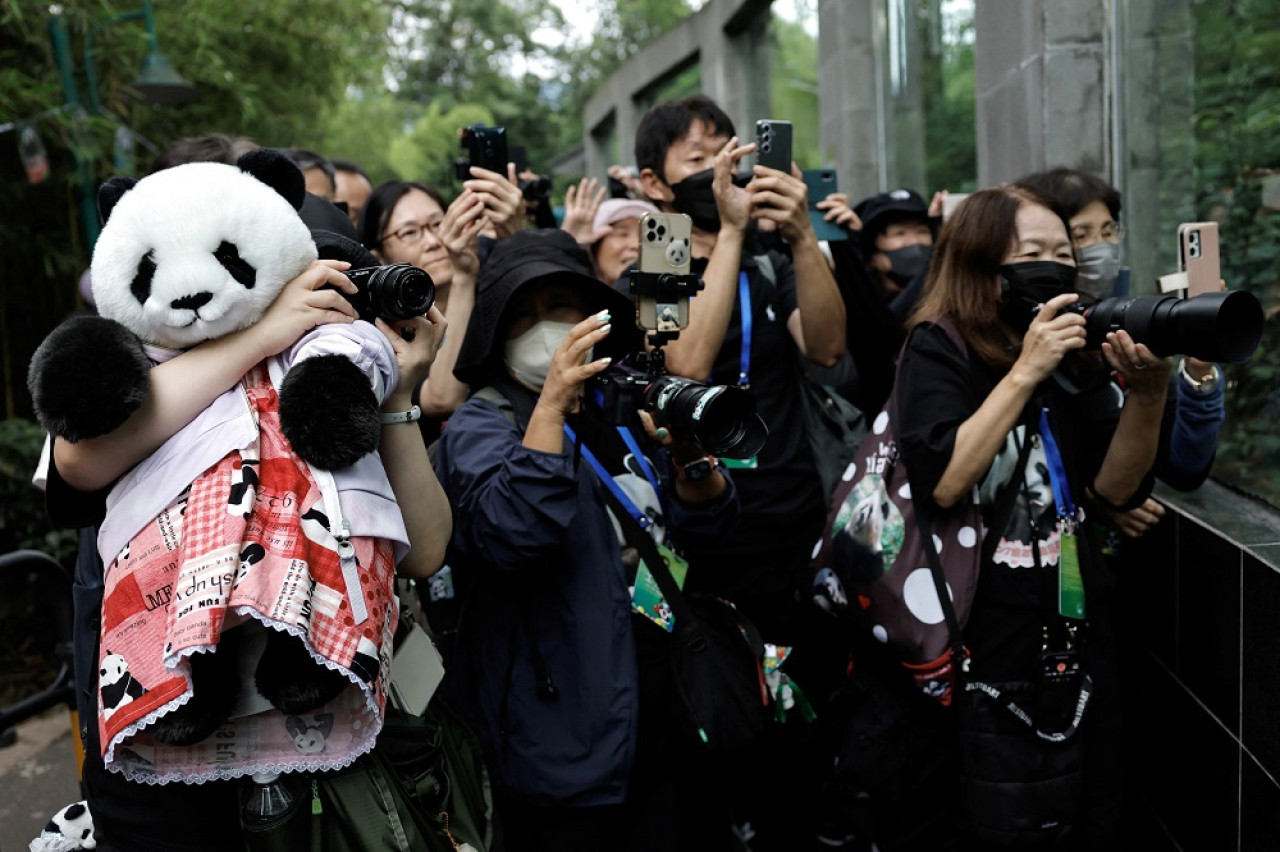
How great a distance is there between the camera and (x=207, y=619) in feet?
5.08

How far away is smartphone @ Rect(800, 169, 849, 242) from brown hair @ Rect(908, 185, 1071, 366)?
0.77 metres

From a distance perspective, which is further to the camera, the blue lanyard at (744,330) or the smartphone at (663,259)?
the blue lanyard at (744,330)

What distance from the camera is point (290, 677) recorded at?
1.65 meters

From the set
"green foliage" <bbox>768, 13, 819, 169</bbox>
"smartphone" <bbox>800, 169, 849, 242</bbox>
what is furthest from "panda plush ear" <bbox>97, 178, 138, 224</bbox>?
"green foliage" <bbox>768, 13, 819, 169</bbox>

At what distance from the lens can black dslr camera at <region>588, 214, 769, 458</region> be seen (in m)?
2.21

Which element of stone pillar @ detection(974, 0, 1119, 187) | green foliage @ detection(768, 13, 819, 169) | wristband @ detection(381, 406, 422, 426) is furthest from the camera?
green foliage @ detection(768, 13, 819, 169)

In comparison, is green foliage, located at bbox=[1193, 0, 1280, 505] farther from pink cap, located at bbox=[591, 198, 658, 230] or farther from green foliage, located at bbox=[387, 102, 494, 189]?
green foliage, located at bbox=[387, 102, 494, 189]

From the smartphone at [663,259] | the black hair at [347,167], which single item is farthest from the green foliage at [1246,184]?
the black hair at [347,167]

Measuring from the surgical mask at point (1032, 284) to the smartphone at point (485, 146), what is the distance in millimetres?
1458

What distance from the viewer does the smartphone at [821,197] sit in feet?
11.3

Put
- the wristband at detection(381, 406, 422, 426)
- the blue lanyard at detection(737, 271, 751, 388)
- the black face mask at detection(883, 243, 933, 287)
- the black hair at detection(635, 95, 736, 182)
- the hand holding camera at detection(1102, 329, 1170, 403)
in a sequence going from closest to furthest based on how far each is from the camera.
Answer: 1. the wristband at detection(381, 406, 422, 426)
2. the hand holding camera at detection(1102, 329, 1170, 403)
3. the blue lanyard at detection(737, 271, 751, 388)
4. the black hair at detection(635, 95, 736, 182)
5. the black face mask at detection(883, 243, 933, 287)

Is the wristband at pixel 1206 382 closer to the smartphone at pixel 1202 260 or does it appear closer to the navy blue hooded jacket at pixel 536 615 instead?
the smartphone at pixel 1202 260

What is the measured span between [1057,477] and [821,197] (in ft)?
4.48

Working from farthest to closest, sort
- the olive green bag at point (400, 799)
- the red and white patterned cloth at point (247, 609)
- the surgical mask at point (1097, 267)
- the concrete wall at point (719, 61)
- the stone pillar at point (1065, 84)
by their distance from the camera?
1. the concrete wall at point (719, 61)
2. the stone pillar at point (1065, 84)
3. the surgical mask at point (1097, 267)
4. the olive green bag at point (400, 799)
5. the red and white patterned cloth at point (247, 609)
